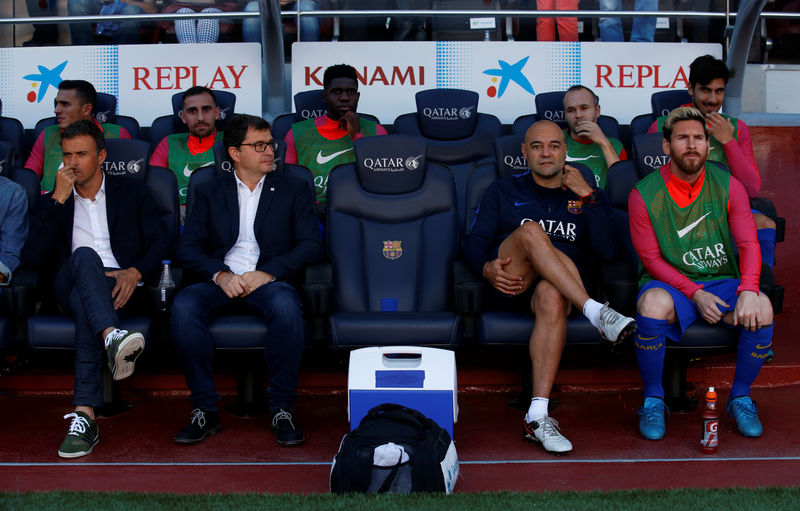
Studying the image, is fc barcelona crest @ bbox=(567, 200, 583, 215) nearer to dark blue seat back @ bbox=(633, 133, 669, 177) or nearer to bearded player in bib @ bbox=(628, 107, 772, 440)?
bearded player in bib @ bbox=(628, 107, 772, 440)

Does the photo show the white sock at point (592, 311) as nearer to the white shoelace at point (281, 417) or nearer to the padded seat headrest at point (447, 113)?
the white shoelace at point (281, 417)

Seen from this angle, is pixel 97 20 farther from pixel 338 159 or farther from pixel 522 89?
pixel 522 89

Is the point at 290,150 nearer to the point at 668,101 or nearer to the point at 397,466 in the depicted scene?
the point at 668,101

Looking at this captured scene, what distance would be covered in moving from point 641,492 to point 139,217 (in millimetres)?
2595

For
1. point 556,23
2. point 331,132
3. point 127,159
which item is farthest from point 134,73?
point 556,23

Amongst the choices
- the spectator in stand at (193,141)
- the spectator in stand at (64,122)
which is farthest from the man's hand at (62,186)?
the spectator in stand at (64,122)

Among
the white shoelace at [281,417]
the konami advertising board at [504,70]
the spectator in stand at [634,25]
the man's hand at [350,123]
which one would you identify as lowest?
the white shoelace at [281,417]

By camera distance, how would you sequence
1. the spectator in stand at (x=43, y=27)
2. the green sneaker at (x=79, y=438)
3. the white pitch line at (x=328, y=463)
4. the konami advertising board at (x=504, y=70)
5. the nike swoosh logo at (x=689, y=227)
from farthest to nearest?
1. the spectator in stand at (x=43, y=27)
2. the konami advertising board at (x=504, y=70)
3. the nike swoosh logo at (x=689, y=227)
4. the green sneaker at (x=79, y=438)
5. the white pitch line at (x=328, y=463)

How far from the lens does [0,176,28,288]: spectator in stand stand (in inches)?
167

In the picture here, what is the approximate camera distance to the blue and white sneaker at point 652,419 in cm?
369

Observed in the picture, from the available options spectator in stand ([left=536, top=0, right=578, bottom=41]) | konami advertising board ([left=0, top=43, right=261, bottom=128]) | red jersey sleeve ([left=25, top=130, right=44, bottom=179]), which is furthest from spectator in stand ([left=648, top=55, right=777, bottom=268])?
red jersey sleeve ([left=25, top=130, right=44, bottom=179])

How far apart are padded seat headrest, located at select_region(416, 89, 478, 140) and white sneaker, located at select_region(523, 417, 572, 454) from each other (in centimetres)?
243

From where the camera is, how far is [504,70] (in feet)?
22.2

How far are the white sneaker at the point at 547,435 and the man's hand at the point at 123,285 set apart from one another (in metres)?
1.78
